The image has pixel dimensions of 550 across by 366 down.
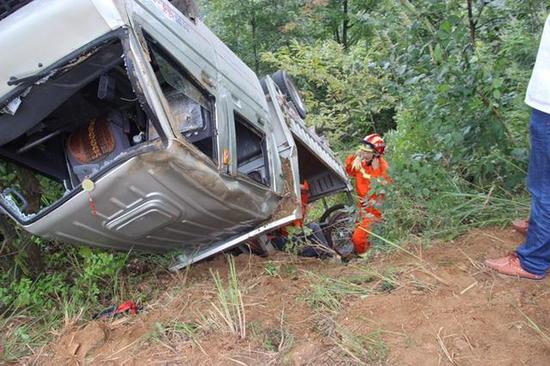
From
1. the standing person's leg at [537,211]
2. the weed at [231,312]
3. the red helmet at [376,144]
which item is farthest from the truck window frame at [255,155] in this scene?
the standing person's leg at [537,211]

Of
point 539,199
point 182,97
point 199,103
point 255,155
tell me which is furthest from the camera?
point 255,155

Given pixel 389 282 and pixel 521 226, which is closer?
pixel 389 282

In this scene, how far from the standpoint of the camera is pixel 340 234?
537 cm

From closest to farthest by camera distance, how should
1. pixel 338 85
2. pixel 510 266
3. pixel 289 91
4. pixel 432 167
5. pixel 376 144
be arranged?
pixel 510 266 < pixel 432 167 < pixel 376 144 < pixel 289 91 < pixel 338 85

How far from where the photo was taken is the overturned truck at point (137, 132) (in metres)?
2.92

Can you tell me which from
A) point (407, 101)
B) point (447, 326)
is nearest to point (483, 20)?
point (407, 101)

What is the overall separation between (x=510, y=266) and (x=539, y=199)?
1.48 feet

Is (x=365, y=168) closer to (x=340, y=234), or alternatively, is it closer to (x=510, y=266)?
(x=340, y=234)

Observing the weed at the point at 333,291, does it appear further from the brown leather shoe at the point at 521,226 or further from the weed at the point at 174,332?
the brown leather shoe at the point at 521,226

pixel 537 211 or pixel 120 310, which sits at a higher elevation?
pixel 537 211

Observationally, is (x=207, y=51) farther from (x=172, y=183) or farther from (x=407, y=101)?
(x=407, y=101)

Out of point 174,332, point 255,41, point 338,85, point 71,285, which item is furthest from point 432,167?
point 255,41

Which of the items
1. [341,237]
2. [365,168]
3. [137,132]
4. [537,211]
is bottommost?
[341,237]

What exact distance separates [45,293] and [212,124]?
1928mm
